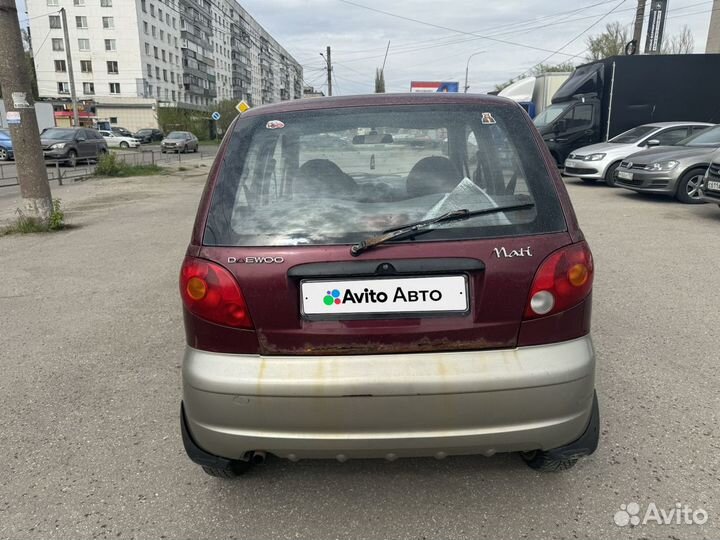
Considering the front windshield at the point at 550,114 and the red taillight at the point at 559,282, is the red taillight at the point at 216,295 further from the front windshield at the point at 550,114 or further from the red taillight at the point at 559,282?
the front windshield at the point at 550,114

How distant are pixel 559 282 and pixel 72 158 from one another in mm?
24657

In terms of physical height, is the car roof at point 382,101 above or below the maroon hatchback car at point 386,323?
above

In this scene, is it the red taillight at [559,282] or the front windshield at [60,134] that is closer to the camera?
the red taillight at [559,282]

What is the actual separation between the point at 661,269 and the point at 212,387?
563 centimetres

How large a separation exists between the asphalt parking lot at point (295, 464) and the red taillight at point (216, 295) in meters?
0.87

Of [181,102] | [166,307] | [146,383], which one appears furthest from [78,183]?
[181,102]

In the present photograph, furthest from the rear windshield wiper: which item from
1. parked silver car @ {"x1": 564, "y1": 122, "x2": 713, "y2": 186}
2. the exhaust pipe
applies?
parked silver car @ {"x1": 564, "y1": 122, "x2": 713, "y2": 186}

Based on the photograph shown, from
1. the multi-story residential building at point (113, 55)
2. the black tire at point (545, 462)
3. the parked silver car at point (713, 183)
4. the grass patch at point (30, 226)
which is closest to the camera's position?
the black tire at point (545, 462)

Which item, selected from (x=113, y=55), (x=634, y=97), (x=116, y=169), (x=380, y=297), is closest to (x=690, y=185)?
(x=634, y=97)

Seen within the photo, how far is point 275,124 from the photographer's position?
240 cm

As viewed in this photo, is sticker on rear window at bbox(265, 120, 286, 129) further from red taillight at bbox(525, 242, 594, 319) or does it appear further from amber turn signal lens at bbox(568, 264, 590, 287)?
amber turn signal lens at bbox(568, 264, 590, 287)

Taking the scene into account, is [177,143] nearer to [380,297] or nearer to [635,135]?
[635,135]

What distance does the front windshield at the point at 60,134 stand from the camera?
23.3 m

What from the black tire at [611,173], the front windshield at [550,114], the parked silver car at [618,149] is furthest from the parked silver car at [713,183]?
the front windshield at [550,114]
